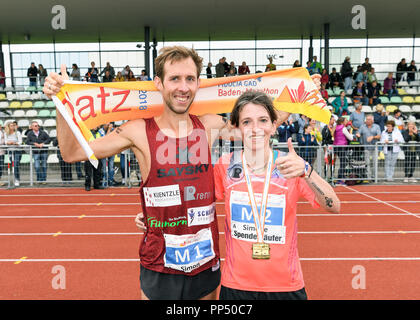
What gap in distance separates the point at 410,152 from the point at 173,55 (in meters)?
10.7

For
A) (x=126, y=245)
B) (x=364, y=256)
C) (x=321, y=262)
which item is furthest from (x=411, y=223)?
(x=126, y=245)

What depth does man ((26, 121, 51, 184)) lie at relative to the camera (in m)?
11.0

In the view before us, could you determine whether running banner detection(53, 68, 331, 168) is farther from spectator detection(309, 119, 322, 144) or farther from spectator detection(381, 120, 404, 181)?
spectator detection(381, 120, 404, 181)

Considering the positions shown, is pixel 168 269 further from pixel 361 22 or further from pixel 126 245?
pixel 361 22

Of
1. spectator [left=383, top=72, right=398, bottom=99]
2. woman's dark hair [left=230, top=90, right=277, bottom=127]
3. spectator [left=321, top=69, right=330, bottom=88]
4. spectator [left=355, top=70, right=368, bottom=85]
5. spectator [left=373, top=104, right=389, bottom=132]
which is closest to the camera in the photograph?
woman's dark hair [left=230, top=90, right=277, bottom=127]

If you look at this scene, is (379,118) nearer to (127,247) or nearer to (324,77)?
(324,77)

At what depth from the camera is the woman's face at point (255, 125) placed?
2.04 m

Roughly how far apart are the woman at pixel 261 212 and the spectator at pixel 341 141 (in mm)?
8989

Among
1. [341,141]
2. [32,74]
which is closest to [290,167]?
[341,141]

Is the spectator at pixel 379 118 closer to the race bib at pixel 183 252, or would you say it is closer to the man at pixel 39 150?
the man at pixel 39 150

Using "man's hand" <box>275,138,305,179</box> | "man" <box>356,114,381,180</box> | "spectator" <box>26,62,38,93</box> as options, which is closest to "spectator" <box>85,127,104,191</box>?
"man" <box>356,114,381,180</box>

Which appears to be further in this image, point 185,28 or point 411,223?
point 185,28

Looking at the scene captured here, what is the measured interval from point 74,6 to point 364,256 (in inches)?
577

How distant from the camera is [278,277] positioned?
197 centimetres
